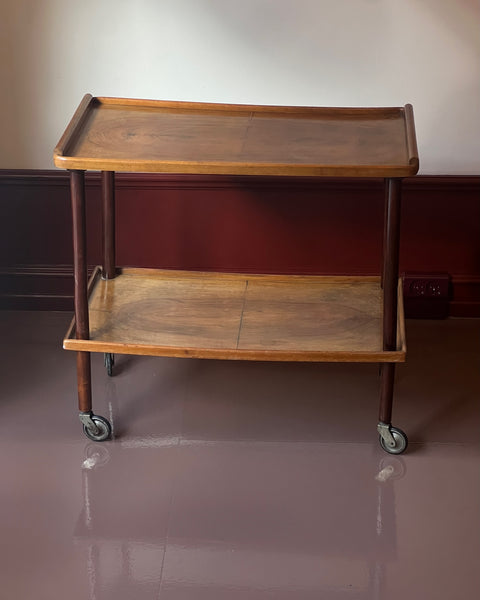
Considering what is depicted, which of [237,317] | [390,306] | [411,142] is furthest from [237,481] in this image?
[411,142]

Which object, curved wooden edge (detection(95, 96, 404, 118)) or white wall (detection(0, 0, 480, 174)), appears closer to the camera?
curved wooden edge (detection(95, 96, 404, 118))

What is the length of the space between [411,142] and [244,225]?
1.02 m

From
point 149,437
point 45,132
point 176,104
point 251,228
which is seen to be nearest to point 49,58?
point 45,132

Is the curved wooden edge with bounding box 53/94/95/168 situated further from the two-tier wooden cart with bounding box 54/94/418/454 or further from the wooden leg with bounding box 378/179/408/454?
the wooden leg with bounding box 378/179/408/454

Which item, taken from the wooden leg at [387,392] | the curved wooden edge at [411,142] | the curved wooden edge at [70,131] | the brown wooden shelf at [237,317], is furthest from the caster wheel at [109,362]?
the curved wooden edge at [411,142]

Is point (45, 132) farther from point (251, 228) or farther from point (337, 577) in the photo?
point (337, 577)

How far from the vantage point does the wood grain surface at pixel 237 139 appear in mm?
2537

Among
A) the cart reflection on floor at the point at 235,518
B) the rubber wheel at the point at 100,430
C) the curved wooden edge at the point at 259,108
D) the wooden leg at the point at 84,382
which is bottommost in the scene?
the cart reflection on floor at the point at 235,518

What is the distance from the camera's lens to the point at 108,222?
3.16m

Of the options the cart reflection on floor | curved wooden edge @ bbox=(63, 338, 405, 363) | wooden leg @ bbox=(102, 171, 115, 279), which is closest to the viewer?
the cart reflection on floor

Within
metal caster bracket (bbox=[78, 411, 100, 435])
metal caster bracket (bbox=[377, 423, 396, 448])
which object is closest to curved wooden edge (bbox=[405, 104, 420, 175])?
metal caster bracket (bbox=[377, 423, 396, 448])

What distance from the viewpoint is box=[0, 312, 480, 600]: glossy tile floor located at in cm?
246

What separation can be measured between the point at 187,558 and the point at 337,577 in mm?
401

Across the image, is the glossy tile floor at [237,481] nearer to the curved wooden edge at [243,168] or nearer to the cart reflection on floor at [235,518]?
the cart reflection on floor at [235,518]
